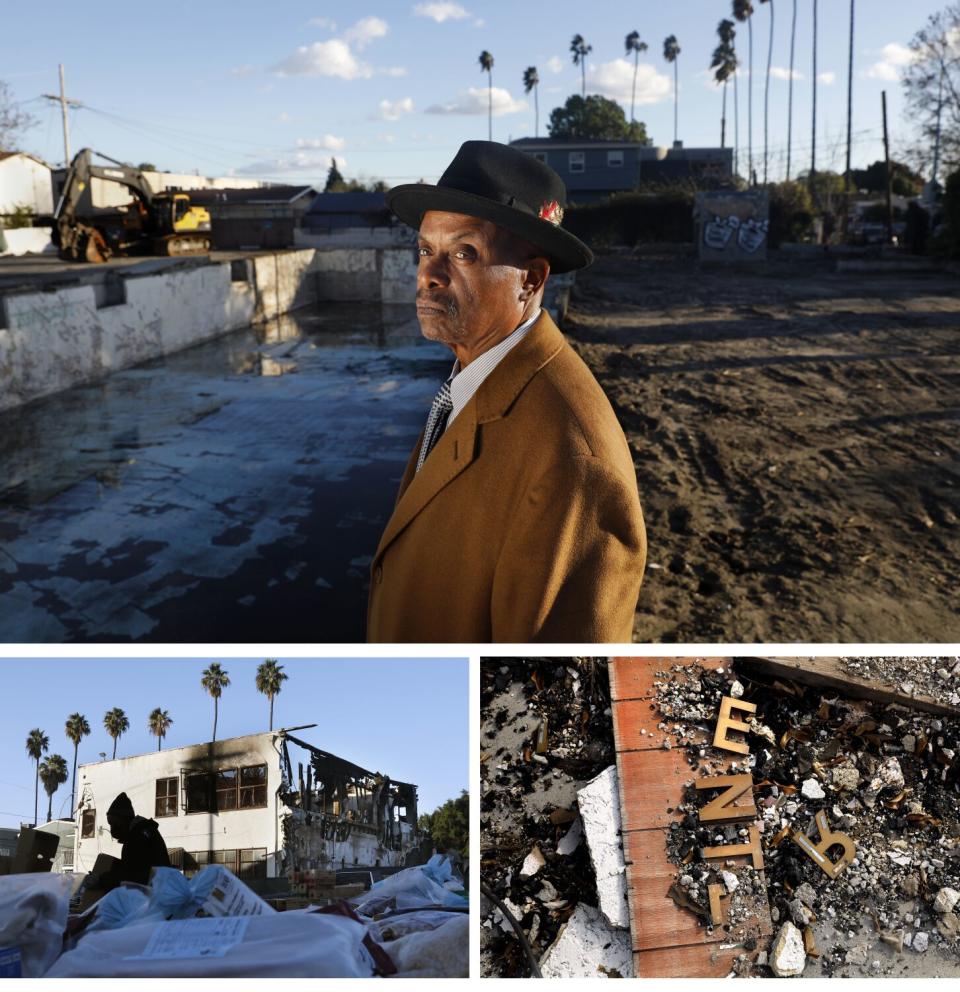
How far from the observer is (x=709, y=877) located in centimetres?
190

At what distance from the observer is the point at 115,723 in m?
2.00

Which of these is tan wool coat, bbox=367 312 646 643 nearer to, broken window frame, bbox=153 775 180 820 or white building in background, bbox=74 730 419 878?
white building in background, bbox=74 730 419 878

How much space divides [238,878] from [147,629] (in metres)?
3.36

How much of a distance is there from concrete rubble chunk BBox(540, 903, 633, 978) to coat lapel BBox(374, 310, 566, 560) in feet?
3.12

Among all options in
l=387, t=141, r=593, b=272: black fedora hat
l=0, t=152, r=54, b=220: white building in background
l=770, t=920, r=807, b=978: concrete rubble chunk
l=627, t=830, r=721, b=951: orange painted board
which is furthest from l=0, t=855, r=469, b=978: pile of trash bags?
l=0, t=152, r=54, b=220: white building in background

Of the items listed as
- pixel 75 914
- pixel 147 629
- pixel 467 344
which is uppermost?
pixel 467 344

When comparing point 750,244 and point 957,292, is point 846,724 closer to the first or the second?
point 957,292

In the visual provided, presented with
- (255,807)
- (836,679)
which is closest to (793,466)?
(836,679)

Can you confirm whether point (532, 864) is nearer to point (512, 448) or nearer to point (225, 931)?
point (225, 931)

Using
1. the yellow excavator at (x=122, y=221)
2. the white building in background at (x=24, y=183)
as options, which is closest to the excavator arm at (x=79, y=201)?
the yellow excavator at (x=122, y=221)

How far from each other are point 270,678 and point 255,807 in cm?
27
